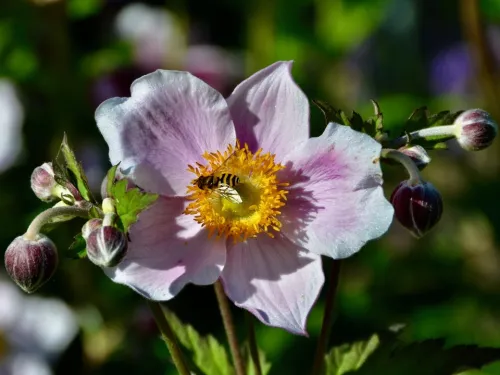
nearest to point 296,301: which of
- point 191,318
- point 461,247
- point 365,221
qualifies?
point 365,221

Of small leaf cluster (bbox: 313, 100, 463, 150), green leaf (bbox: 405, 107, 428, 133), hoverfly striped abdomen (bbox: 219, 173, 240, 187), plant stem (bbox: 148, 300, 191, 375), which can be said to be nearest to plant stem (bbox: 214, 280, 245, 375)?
plant stem (bbox: 148, 300, 191, 375)

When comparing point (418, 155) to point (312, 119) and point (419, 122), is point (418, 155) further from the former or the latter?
point (312, 119)

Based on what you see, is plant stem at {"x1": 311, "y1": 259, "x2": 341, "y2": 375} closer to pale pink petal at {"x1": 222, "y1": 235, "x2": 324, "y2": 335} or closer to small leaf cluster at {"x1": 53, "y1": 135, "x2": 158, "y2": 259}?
pale pink petal at {"x1": 222, "y1": 235, "x2": 324, "y2": 335}

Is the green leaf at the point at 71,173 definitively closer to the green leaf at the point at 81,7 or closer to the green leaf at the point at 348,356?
the green leaf at the point at 348,356

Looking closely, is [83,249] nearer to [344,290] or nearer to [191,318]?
[191,318]

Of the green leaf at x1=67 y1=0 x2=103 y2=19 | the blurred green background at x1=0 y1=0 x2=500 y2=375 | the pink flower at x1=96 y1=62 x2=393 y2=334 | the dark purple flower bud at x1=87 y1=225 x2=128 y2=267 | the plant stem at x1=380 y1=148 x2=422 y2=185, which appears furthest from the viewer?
the green leaf at x1=67 y1=0 x2=103 y2=19

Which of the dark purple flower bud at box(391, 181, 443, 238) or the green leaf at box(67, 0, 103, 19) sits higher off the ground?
the dark purple flower bud at box(391, 181, 443, 238)

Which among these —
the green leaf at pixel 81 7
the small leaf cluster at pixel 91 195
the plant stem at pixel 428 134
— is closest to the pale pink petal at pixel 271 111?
the plant stem at pixel 428 134
